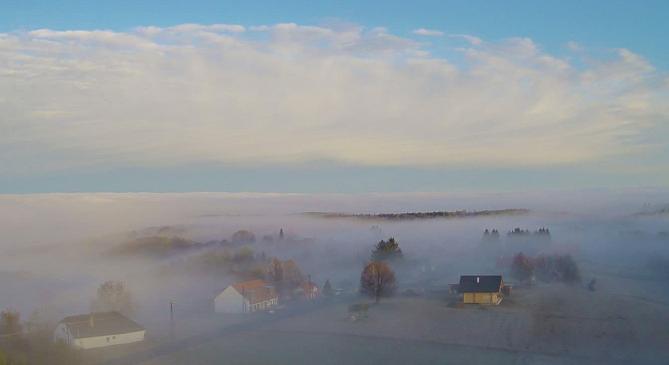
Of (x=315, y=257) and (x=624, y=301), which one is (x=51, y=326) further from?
(x=315, y=257)

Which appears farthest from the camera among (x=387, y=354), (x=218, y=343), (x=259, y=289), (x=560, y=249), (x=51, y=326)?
(x=560, y=249)

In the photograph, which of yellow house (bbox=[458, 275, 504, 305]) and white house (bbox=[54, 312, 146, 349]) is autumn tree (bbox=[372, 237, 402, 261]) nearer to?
yellow house (bbox=[458, 275, 504, 305])

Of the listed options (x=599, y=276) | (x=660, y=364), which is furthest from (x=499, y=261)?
(x=660, y=364)

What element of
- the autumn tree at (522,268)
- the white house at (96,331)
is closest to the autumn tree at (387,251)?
the autumn tree at (522,268)

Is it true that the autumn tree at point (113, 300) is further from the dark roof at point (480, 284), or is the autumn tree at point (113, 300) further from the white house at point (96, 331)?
the dark roof at point (480, 284)

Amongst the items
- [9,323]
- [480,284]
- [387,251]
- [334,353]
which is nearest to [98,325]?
[9,323]
